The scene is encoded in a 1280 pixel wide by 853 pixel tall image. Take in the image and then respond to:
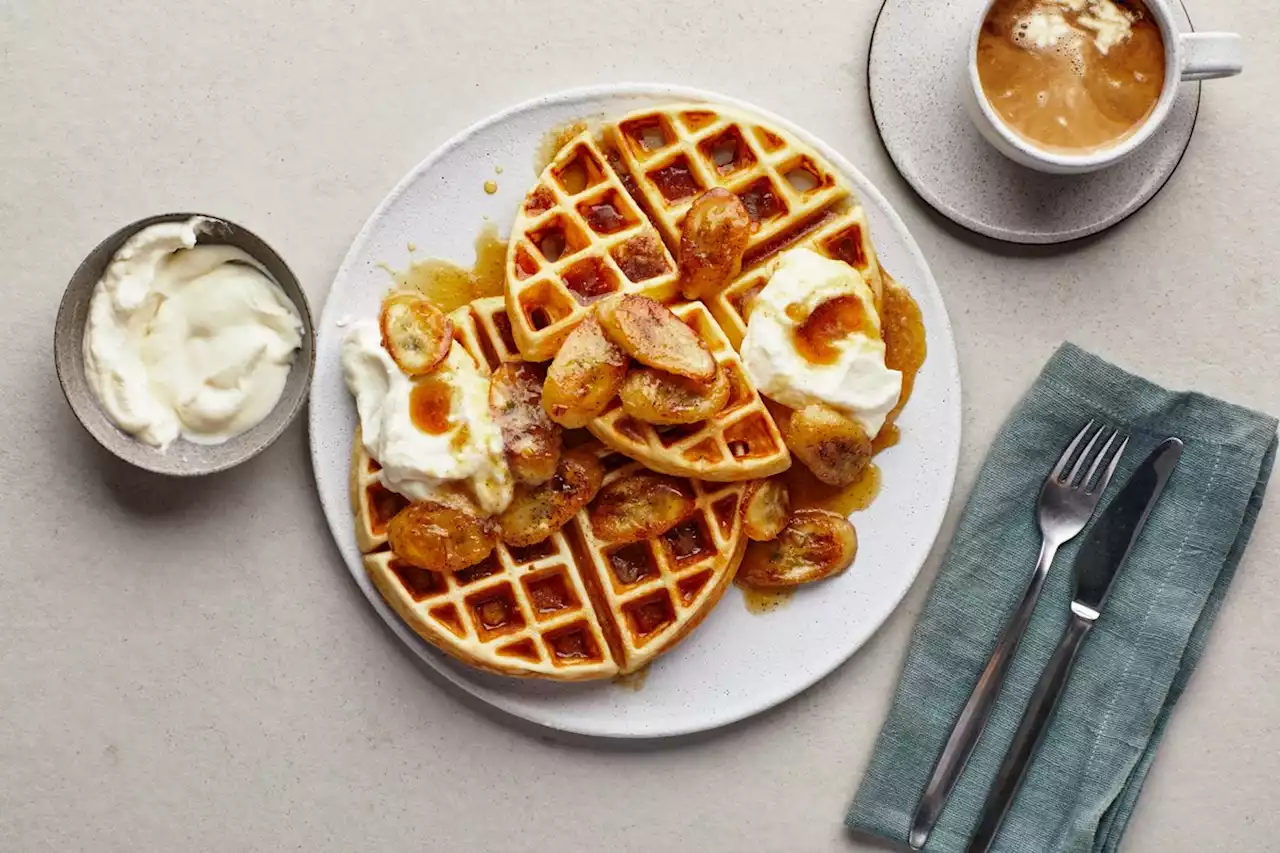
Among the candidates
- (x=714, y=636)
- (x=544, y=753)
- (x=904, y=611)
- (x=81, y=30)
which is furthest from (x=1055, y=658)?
(x=81, y=30)

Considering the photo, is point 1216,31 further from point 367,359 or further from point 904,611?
point 367,359

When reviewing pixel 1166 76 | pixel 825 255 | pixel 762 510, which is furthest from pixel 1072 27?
pixel 762 510

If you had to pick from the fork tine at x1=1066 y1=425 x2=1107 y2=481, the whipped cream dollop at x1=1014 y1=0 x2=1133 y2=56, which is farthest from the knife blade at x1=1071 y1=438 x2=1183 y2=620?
the whipped cream dollop at x1=1014 y1=0 x2=1133 y2=56

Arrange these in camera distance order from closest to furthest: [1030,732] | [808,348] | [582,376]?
[582,376] < [808,348] < [1030,732]

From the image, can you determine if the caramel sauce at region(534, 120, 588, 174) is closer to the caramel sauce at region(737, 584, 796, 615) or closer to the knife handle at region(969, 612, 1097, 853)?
the caramel sauce at region(737, 584, 796, 615)

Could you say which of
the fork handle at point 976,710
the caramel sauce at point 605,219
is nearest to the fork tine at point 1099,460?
the fork handle at point 976,710

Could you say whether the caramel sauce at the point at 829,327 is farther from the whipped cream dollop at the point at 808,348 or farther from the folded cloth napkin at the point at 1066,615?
the folded cloth napkin at the point at 1066,615

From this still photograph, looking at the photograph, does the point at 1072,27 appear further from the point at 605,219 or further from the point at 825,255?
the point at 605,219
